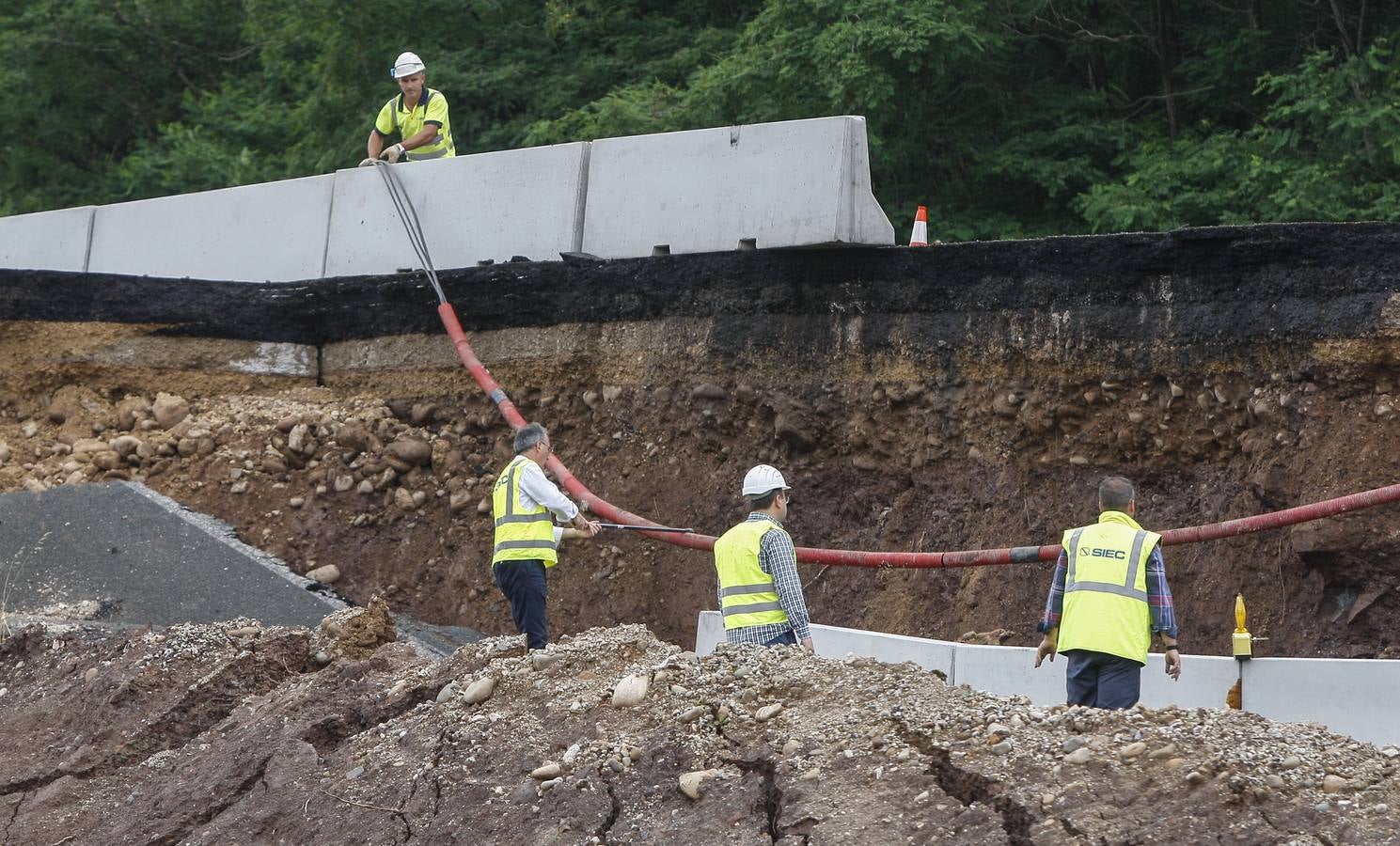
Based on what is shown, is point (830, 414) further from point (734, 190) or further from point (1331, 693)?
point (1331, 693)

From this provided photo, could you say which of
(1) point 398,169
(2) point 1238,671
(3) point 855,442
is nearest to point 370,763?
(2) point 1238,671

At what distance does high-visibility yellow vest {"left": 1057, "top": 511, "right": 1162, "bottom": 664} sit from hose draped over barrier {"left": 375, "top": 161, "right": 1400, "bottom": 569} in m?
1.82

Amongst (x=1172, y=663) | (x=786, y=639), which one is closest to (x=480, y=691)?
(x=786, y=639)

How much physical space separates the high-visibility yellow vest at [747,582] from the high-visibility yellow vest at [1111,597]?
48.2 inches

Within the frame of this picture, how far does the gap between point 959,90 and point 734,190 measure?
4.55 metres

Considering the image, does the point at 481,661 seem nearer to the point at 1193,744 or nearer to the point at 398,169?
the point at 1193,744

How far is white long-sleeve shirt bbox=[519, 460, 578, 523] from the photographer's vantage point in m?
8.20

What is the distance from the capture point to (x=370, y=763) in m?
6.40

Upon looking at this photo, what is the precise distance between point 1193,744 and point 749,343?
6059mm

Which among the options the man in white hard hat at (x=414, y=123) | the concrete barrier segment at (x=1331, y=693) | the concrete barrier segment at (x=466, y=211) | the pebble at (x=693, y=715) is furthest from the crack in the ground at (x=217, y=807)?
the man in white hard hat at (x=414, y=123)

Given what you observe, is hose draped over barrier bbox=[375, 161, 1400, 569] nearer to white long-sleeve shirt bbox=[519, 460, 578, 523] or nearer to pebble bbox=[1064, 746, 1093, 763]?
white long-sleeve shirt bbox=[519, 460, 578, 523]

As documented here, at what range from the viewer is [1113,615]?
653cm

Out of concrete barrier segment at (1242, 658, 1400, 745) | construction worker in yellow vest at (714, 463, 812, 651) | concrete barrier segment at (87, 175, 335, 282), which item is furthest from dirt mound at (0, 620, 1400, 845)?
concrete barrier segment at (87, 175, 335, 282)

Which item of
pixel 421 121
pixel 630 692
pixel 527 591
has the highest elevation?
pixel 421 121
